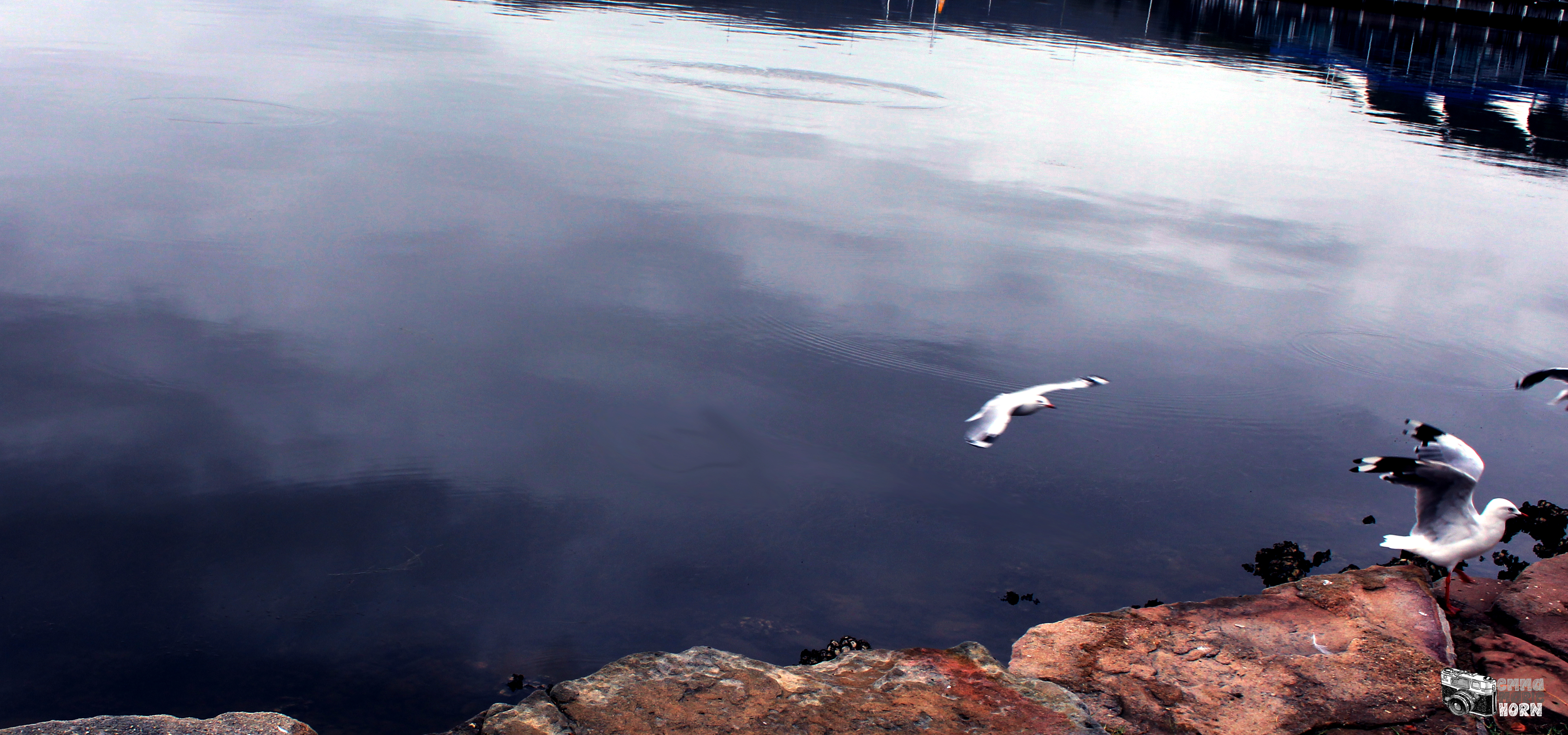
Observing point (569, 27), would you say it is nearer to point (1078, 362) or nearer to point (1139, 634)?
point (1078, 362)

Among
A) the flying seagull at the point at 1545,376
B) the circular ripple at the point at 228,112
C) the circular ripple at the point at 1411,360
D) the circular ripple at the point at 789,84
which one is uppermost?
the circular ripple at the point at 789,84

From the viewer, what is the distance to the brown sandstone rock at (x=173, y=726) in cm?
405

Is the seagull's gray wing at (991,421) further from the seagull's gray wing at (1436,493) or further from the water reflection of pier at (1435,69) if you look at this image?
the water reflection of pier at (1435,69)

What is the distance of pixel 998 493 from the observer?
6977 millimetres

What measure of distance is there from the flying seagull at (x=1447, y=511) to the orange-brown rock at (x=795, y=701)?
2.33 metres

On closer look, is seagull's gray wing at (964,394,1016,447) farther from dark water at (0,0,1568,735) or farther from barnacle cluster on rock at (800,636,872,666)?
barnacle cluster on rock at (800,636,872,666)

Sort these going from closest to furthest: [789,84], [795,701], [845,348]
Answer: [795,701] < [845,348] < [789,84]

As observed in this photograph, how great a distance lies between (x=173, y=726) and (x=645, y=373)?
175 inches

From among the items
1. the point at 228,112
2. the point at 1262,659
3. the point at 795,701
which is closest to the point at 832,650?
the point at 795,701

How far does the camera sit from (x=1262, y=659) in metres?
5.27

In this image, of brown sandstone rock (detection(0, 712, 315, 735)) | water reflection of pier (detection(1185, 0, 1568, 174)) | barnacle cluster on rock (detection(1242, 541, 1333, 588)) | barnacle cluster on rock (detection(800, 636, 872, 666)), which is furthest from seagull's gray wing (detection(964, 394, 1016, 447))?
water reflection of pier (detection(1185, 0, 1568, 174))

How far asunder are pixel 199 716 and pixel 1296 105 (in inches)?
1019

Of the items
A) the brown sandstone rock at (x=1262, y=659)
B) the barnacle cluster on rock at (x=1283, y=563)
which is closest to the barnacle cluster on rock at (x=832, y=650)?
the brown sandstone rock at (x=1262, y=659)

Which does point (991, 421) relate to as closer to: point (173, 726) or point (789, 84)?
point (173, 726)
